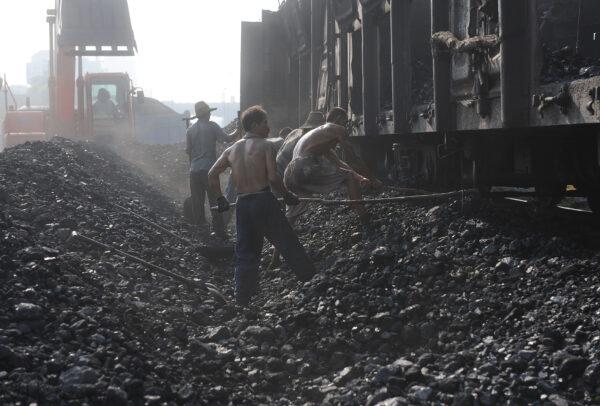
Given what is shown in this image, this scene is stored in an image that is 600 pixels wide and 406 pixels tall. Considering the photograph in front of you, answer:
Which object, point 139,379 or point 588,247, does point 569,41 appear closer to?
point 588,247

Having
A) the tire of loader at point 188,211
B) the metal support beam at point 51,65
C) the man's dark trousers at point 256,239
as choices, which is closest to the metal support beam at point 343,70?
the tire of loader at point 188,211

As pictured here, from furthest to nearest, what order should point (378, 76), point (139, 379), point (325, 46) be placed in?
point (325, 46)
point (378, 76)
point (139, 379)

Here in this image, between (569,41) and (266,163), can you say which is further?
(569,41)

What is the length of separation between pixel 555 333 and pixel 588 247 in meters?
1.32

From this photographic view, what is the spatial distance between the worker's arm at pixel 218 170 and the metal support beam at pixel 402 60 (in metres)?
2.26

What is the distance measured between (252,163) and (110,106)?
718 inches

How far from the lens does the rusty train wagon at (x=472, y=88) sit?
5219mm

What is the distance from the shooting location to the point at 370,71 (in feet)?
31.2

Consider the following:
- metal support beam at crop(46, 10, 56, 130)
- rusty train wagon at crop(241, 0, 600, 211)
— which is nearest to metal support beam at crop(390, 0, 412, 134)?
rusty train wagon at crop(241, 0, 600, 211)

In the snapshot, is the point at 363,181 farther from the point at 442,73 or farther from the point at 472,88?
the point at 472,88

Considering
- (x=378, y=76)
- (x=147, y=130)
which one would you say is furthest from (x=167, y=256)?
(x=147, y=130)

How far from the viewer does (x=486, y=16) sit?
5707mm

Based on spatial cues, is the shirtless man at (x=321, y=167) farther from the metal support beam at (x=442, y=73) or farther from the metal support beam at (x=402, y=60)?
the metal support beam at (x=442, y=73)

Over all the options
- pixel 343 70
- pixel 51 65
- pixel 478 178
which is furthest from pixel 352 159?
pixel 51 65
